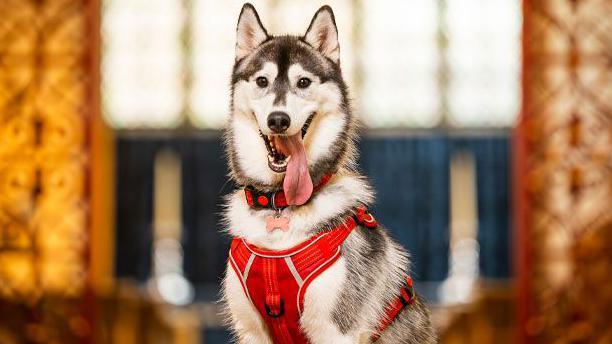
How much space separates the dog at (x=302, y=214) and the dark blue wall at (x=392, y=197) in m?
12.1

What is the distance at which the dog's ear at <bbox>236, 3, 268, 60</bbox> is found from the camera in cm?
205

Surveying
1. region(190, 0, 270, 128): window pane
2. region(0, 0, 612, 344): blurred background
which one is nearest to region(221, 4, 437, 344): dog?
region(0, 0, 612, 344): blurred background

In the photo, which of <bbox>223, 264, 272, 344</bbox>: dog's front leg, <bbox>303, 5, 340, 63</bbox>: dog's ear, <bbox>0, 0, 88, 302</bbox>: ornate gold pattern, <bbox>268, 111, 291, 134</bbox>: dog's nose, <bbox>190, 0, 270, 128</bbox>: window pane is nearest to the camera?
<bbox>268, 111, 291, 134</bbox>: dog's nose

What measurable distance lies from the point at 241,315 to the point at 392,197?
490 inches

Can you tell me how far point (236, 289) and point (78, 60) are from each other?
12.9ft

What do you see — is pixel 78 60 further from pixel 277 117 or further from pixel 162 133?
pixel 162 133

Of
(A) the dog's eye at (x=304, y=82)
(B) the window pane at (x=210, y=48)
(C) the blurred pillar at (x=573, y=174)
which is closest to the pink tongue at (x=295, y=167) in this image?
(A) the dog's eye at (x=304, y=82)

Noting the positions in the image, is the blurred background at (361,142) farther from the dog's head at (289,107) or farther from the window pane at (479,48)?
the dog's head at (289,107)

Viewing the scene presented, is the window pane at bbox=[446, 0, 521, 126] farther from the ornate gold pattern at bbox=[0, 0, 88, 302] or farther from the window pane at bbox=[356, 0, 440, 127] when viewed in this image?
the ornate gold pattern at bbox=[0, 0, 88, 302]

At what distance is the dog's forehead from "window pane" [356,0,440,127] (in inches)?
468

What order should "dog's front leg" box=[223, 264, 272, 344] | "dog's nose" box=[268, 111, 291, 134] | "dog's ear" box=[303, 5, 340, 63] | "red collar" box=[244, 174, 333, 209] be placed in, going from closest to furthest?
1. "dog's nose" box=[268, 111, 291, 134]
2. "dog's ear" box=[303, 5, 340, 63]
3. "red collar" box=[244, 174, 333, 209]
4. "dog's front leg" box=[223, 264, 272, 344]

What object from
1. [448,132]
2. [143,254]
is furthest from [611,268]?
[143,254]

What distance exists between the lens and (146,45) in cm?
1454

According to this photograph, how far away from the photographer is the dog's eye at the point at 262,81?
2072 millimetres
